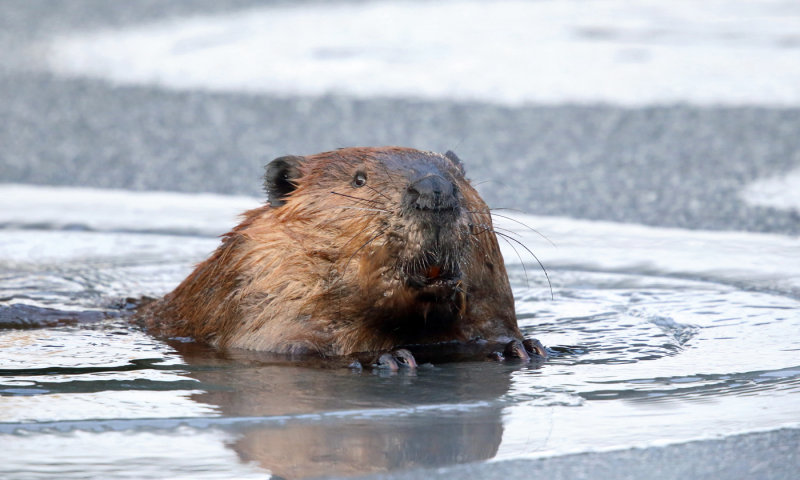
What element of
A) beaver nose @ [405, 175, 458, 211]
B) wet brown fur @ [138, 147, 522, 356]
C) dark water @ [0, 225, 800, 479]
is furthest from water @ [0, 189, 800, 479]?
beaver nose @ [405, 175, 458, 211]

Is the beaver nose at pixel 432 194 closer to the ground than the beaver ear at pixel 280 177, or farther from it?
closer to the ground

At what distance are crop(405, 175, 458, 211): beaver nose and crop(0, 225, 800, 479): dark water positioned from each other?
469mm

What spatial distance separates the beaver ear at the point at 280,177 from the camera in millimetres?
4035

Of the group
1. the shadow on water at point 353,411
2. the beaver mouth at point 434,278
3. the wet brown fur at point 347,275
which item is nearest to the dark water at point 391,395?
the shadow on water at point 353,411

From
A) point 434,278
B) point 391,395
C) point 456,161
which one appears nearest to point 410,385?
point 391,395

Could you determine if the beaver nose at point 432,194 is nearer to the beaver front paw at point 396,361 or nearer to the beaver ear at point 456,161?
the beaver front paw at point 396,361

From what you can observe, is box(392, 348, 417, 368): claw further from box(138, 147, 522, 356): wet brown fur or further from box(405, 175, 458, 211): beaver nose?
box(405, 175, 458, 211): beaver nose

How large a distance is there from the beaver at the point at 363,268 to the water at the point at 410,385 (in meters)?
0.15

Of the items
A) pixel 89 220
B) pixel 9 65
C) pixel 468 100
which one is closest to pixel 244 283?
pixel 89 220

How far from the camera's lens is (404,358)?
358cm

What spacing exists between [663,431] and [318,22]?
9.60 m

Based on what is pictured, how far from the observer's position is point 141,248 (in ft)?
18.6

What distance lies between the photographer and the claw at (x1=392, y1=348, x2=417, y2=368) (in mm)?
3566

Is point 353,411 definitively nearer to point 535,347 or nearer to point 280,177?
point 535,347
